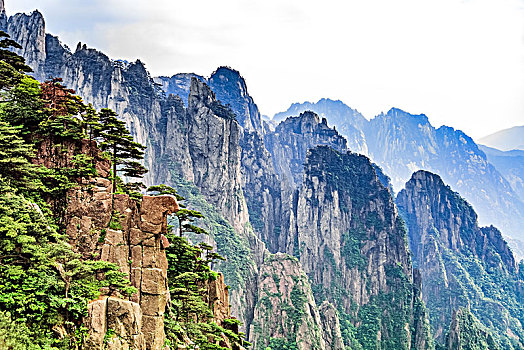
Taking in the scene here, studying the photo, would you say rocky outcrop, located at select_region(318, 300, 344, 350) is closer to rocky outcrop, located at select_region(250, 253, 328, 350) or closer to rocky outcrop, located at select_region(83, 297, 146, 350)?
rocky outcrop, located at select_region(250, 253, 328, 350)

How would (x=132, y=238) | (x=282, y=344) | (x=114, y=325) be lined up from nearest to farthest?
1. (x=114, y=325)
2. (x=132, y=238)
3. (x=282, y=344)

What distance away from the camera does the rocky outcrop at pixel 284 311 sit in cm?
6500

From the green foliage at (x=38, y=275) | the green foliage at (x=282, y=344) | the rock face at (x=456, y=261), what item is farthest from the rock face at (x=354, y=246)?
the green foliage at (x=38, y=275)

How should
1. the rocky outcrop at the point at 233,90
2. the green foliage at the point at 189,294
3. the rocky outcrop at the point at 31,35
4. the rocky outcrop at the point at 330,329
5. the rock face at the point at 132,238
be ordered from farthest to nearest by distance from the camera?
1. the rocky outcrop at the point at 233,90
2. the rocky outcrop at the point at 31,35
3. the rocky outcrop at the point at 330,329
4. the green foliage at the point at 189,294
5. the rock face at the point at 132,238

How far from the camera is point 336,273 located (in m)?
99.2

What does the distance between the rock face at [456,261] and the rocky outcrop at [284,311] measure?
164ft

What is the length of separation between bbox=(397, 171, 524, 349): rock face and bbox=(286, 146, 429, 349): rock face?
20.9 metres

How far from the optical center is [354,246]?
10238 cm

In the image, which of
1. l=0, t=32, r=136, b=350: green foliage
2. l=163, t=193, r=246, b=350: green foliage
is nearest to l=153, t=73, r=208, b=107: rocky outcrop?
l=163, t=193, r=246, b=350: green foliage

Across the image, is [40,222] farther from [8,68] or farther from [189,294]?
[189,294]

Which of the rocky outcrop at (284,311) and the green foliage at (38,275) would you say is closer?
the green foliage at (38,275)

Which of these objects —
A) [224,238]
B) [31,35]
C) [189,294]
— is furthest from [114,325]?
[31,35]

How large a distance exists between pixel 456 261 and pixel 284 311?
7641cm

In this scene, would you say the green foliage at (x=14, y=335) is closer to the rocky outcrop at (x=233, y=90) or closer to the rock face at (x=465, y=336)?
the rock face at (x=465, y=336)
